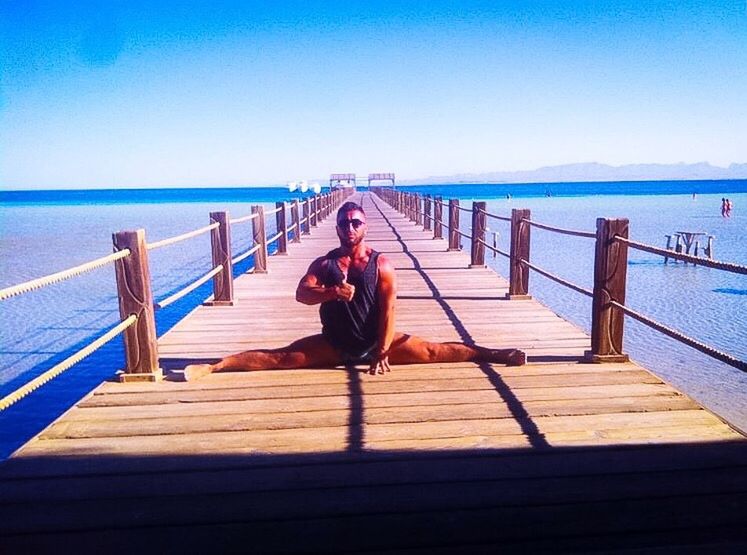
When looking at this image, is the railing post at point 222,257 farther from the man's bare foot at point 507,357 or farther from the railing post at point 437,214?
the railing post at point 437,214

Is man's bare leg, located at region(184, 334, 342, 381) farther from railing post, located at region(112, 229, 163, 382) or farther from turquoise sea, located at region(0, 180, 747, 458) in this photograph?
turquoise sea, located at region(0, 180, 747, 458)

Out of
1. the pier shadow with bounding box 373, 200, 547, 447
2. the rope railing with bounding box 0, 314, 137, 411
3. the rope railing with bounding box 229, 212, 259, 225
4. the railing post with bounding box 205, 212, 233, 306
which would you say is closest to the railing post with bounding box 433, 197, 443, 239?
the rope railing with bounding box 229, 212, 259, 225

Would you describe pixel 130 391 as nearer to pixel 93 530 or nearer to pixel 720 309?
pixel 93 530

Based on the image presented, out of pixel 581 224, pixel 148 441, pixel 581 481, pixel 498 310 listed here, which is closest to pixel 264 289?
pixel 498 310

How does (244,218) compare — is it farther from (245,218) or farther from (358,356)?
(358,356)

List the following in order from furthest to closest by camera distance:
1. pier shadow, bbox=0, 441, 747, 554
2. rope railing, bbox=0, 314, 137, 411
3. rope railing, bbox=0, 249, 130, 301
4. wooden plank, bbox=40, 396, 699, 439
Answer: wooden plank, bbox=40, 396, 699, 439
rope railing, bbox=0, 314, 137, 411
rope railing, bbox=0, 249, 130, 301
pier shadow, bbox=0, 441, 747, 554

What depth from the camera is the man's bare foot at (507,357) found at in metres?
4.17

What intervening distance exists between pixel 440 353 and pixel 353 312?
84 centimetres

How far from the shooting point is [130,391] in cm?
375

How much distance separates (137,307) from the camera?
3.91m

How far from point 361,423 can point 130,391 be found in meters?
1.73

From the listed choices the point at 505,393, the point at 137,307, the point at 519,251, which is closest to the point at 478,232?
the point at 519,251

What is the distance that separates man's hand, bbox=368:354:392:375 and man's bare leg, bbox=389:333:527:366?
0.15 meters

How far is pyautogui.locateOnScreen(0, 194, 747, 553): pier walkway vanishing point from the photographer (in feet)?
7.11
